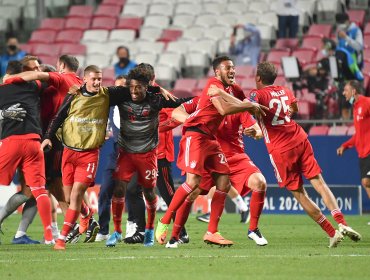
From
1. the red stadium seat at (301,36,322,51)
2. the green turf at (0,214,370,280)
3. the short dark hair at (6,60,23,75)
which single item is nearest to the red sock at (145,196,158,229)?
the green turf at (0,214,370,280)

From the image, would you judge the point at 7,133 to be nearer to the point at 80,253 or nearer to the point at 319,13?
the point at 80,253

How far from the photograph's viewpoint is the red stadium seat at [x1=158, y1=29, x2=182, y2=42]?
27.8 meters

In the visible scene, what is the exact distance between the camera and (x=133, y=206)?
47.5ft

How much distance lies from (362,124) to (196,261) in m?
7.68

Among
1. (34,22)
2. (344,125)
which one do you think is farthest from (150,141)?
(34,22)

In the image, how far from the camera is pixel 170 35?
1099 inches

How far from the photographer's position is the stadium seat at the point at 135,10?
29.1m

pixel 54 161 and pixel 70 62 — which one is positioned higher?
pixel 70 62

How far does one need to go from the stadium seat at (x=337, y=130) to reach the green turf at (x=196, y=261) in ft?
21.2

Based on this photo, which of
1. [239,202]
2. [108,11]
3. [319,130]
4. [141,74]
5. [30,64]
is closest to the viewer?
[141,74]

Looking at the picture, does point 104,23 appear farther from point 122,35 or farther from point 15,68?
point 15,68

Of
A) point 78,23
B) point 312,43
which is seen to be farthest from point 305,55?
point 78,23

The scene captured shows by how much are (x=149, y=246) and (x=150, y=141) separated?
1261mm

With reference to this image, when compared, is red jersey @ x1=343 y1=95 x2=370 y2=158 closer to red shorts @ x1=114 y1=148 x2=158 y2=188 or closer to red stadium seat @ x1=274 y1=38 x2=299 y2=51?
red shorts @ x1=114 y1=148 x2=158 y2=188
